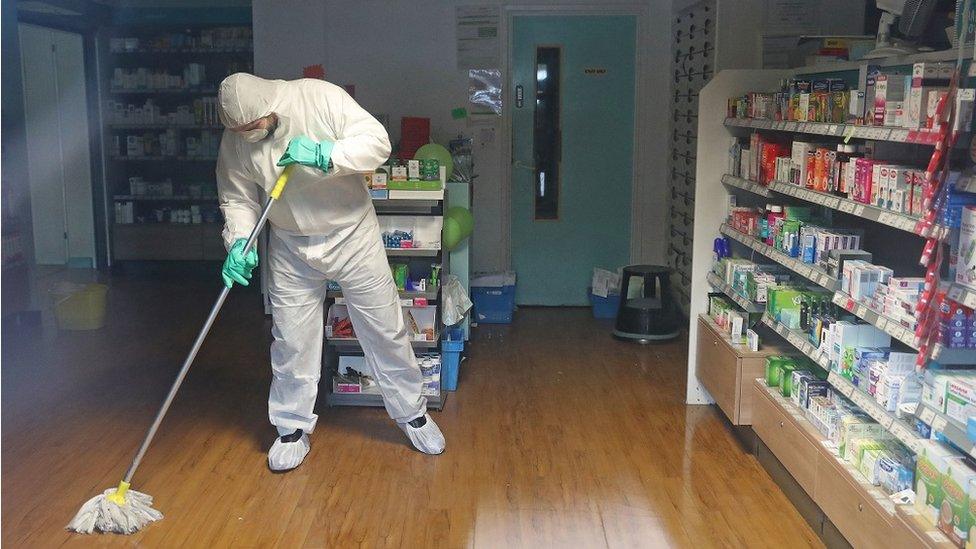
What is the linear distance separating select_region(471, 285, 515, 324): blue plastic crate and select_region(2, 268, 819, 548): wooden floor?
2.63 ft

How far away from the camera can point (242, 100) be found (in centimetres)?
394

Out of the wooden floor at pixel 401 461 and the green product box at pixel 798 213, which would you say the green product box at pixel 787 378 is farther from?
the green product box at pixel 798 213

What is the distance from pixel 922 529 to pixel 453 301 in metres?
3.21

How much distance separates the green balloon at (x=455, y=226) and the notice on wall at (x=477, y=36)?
2.05 meters

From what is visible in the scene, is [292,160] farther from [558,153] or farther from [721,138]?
[558,153]

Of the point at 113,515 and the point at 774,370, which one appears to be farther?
the point at 774,370

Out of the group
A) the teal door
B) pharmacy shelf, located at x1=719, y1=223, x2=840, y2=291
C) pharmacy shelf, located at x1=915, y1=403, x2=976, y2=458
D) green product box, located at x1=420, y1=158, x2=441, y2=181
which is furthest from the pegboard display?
pharmacy shelf, located at x1=915, y1=403, x2=976, y2=458

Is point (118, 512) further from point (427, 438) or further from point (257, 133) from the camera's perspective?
point (257, 133)

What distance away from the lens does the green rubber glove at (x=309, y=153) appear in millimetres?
3883

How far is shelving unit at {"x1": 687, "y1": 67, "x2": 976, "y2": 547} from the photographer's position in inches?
117

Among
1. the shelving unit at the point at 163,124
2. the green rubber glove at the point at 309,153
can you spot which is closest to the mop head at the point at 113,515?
the green rubber glove at the point at 309,153

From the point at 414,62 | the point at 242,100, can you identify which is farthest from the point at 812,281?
the point at 414,62

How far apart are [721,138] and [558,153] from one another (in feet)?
9.13

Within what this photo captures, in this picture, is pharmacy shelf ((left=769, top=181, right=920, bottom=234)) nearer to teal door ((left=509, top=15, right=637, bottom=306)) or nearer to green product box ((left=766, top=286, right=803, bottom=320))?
green product box ((left=766, top=286, right=803, bottom=320))
